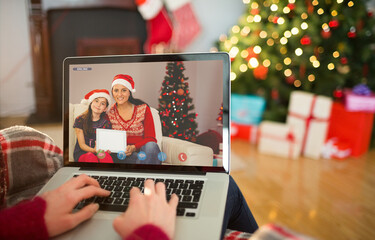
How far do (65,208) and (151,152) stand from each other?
0.25 meters

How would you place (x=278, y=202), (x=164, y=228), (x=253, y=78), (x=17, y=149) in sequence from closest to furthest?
(x=164, y=228), (x=17, y=149), (x=278, y=202), (x=253, y=78)

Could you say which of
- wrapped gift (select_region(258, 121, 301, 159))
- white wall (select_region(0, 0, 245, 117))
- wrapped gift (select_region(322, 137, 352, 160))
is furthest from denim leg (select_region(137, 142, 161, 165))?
white wall (select_region(0, 0, 245, 117))

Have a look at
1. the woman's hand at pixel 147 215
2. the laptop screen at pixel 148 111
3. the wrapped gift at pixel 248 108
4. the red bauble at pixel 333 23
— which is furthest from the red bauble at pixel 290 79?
the woman's hand at pixel 147 215

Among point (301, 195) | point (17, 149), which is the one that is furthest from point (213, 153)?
point (301, 195)

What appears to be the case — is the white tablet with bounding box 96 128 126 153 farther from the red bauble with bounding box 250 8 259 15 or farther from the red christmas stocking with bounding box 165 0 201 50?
the red christmas stocking with bounding box 165 0 201 50

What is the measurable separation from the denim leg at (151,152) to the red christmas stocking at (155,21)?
99.0 inches

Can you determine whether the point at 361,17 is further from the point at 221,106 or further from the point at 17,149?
the point at 17,149

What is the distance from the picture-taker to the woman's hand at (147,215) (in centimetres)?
48

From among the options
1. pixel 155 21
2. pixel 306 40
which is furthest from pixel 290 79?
pixel 155 21

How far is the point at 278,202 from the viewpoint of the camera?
5.55 feet

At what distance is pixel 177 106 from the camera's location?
73 cm

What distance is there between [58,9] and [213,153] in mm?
2908

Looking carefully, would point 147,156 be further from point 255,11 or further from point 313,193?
point 255,11

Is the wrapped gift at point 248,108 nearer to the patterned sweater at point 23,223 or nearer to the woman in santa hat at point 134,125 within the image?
the woman in santa hat at point 134,125
